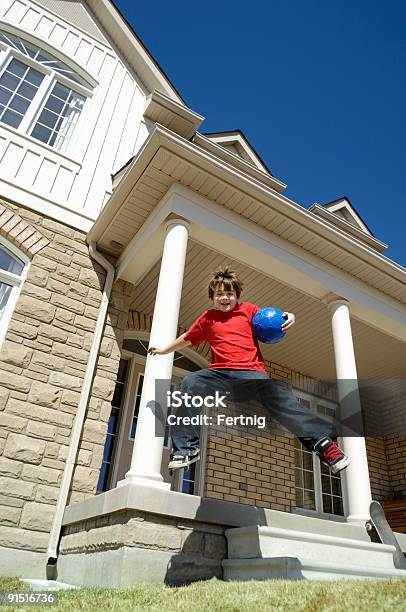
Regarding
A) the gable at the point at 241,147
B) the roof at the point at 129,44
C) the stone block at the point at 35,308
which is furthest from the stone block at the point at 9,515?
the roof at the point at 129,44

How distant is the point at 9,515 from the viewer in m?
4.49

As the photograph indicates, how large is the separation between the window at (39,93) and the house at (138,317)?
0.03 meters

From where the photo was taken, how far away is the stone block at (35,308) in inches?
212

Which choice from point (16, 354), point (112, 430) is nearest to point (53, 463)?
Answer: point (16, 354)

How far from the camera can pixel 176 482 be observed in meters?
7.34

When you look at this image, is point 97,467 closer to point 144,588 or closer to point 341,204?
point 144,588

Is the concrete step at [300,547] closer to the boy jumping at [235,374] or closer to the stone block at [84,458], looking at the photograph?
the boy jumping at [235,374]

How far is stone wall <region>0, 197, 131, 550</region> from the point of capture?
4.64 m

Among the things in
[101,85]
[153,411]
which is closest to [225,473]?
[153,411]

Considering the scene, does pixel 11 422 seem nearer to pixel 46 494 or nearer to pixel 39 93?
pixel 46 494

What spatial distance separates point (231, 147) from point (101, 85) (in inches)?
111

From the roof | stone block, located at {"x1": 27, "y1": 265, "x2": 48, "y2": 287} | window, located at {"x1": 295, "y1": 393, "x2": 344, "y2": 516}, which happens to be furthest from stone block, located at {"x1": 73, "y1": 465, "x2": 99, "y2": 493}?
the roof

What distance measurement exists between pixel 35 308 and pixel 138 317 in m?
2.48

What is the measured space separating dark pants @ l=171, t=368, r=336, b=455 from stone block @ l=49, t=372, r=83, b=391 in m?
2.53
